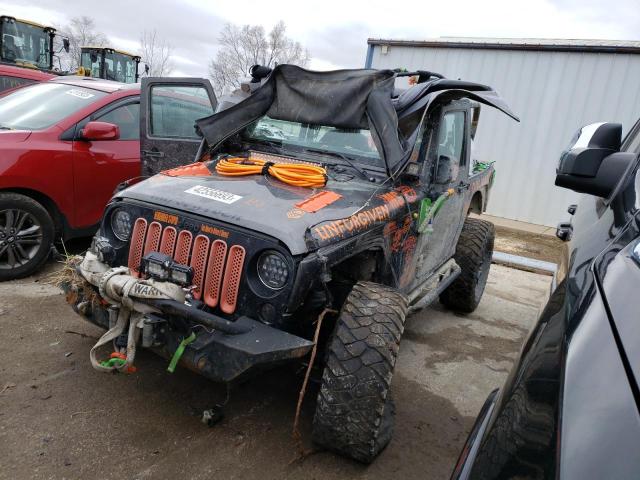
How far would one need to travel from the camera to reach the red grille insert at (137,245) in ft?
9.91

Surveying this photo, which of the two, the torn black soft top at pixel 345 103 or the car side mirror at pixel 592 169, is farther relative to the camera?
the torn black soft top at pixel 345 103

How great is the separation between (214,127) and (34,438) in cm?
246

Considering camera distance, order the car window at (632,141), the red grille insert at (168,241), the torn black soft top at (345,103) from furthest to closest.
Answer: the torn black soft top at (345,103)
the car window at (632,141)
the red grille insert at (168,241)

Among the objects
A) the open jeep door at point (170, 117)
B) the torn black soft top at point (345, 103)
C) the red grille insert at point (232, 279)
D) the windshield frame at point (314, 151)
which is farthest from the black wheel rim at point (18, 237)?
the red grille insert at point (232, 279)

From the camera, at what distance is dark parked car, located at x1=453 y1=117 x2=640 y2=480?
945 mm

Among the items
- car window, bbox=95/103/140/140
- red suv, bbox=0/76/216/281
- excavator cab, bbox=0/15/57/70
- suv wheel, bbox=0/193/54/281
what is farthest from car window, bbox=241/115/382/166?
excavator cab, bbox=0/15/57/70

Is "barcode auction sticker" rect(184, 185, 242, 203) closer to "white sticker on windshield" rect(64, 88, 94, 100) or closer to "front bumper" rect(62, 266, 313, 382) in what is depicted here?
"front bumper" rect(62, 266, 313, 382)

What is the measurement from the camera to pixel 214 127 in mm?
4035

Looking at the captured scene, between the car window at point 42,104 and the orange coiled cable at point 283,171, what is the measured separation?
95.5 inches

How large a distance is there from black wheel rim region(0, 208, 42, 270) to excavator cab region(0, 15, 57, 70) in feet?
28.2

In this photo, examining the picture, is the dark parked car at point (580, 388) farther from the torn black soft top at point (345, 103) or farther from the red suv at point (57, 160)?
the red suv at point (57, 160)

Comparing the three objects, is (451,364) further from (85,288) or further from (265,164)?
(85,288)

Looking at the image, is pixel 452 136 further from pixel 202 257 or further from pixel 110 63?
pixel 110 63

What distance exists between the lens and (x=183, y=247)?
9.50 feet
